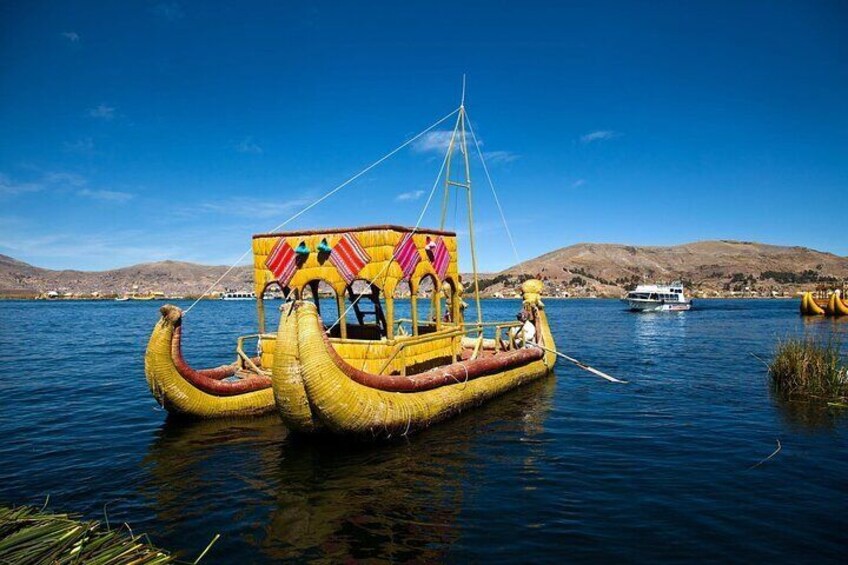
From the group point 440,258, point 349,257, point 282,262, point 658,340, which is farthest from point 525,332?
point 658,340

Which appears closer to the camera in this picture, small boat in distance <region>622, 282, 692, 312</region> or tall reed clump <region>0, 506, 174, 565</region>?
tall reed clump <region>0, 506, 174, 565</region>

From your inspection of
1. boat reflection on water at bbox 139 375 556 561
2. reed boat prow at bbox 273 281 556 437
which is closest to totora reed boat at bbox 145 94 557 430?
reed boat prow at bbox 273 281 556 437

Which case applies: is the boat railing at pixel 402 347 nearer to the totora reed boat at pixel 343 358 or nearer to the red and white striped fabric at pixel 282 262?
the totora reed boat at pixel 343 358

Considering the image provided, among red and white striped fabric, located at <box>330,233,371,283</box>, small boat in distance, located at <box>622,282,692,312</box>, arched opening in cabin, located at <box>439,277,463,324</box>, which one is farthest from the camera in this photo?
small boat in distance, located at <box>622,282,692,312</box>

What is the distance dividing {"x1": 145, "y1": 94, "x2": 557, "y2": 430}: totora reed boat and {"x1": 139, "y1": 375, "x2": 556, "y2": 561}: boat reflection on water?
2.37ft

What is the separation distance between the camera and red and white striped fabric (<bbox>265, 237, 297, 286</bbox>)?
13797 mm

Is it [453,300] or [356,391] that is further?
[453,300]

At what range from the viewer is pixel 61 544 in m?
5.10

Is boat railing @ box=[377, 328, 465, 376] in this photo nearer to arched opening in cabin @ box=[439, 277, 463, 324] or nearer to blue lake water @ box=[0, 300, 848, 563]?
blue lake water @ box=[0, 300, 848, 563]

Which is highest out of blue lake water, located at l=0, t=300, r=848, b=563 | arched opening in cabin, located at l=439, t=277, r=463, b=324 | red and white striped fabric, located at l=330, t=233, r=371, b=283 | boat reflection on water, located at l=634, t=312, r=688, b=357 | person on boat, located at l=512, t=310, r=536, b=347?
red and white striped fabric, located at l=330, t=233, r=371, b=283

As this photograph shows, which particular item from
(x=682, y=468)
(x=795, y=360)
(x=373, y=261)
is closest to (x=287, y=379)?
(x=373, y=261)

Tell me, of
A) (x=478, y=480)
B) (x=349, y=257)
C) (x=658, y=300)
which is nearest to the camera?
(x=478, y=480)

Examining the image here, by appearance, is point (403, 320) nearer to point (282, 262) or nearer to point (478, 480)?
point (282, 262)

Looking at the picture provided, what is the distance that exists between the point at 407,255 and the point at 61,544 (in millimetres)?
9527
